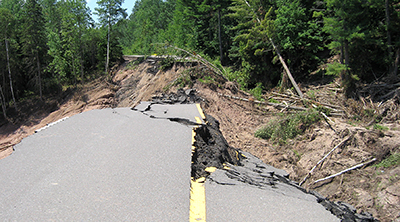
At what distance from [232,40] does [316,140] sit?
19.9m

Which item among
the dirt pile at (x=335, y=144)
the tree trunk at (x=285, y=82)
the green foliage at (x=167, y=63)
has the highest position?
the green foliage at (x=167, y=63)

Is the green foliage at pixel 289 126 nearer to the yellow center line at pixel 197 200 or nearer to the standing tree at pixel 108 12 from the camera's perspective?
the yellow center line at pixel 197 200

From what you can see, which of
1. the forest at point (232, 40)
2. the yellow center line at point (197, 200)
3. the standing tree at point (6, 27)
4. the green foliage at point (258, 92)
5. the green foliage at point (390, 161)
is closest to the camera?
the yellow center line at point (197, 200)

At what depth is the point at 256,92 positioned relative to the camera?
1802 cm

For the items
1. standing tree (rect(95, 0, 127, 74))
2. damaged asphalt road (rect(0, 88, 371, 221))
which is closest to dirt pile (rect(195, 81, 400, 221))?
damaged asphalt road (rect(0, 88, 371, 221))

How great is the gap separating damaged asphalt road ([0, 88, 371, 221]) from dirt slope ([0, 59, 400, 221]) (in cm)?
297

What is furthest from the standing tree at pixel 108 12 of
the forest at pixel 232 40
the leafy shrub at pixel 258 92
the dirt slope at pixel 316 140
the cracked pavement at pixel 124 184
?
the cracked pavement at pixel 124 184

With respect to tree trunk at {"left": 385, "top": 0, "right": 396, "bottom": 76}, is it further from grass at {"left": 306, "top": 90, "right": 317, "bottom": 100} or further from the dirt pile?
grass at {"left": 306, "top": 90, "right": 317, "bottom": 100}

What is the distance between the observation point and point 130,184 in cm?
416

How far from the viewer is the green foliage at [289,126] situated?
37.4ft

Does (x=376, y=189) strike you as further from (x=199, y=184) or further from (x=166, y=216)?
(x=166, y=216)

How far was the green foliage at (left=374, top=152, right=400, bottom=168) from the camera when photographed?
7.68 meters

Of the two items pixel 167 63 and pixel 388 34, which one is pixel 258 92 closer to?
pixel 167 63

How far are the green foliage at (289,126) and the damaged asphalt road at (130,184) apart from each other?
18.8 ft
